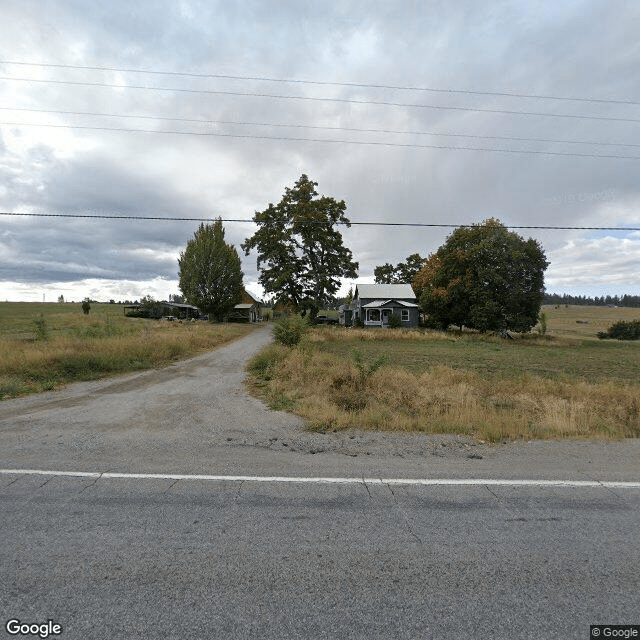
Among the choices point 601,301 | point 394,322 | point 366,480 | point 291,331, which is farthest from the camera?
point 601,301

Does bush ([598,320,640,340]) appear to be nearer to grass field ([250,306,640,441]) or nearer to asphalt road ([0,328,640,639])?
grass field ([250,306,640,441])

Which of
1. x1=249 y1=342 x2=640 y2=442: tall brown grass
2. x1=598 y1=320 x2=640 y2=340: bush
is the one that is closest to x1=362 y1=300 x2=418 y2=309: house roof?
Answer: x1=598 y1=320 x2=640 y2=340: bush

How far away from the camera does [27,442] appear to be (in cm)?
586

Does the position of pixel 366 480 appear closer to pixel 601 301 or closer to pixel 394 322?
pixel 394 322

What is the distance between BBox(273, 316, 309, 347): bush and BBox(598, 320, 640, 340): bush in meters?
55.4

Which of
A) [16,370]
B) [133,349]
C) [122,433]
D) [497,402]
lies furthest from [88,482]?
[133,349]

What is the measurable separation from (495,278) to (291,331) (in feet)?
97.1

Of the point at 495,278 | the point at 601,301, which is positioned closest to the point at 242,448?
the point at 495,278

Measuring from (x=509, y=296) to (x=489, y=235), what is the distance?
287 inches

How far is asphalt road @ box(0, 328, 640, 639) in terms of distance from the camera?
7.69ft

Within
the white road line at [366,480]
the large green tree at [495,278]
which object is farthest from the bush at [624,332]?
the white road line at [366,480]

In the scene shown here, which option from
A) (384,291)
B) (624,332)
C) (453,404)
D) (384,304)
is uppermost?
(384,291)

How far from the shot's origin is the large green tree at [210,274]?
52812 mm

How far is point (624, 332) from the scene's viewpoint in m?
54.8
